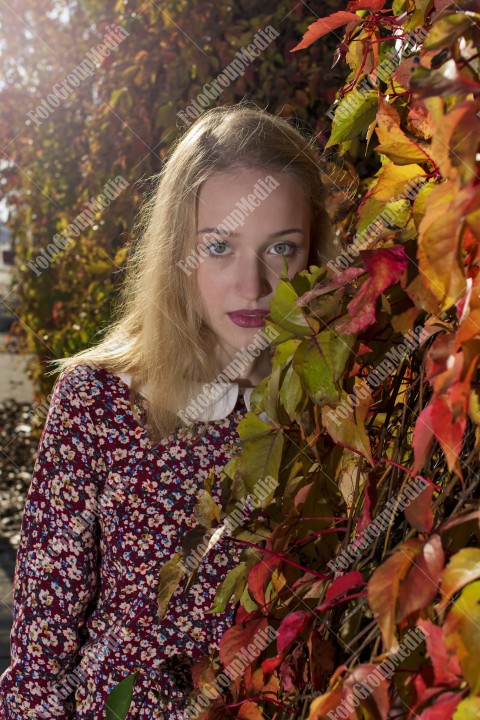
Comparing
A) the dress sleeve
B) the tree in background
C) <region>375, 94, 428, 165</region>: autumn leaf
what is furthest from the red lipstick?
<region>375, 94, 428, 165</region>: autumn leaf

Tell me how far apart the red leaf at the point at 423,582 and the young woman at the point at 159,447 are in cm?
105

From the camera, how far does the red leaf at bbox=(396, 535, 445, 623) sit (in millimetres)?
629

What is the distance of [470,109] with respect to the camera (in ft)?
1.85

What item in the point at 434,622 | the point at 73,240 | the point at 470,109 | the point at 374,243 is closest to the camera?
the point at 470,109

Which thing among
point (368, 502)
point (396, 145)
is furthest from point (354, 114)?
point (368, 502)

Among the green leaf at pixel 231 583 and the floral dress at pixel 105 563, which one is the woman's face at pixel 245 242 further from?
the green leaf at pixel 231 583

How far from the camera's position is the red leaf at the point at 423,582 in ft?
2.06

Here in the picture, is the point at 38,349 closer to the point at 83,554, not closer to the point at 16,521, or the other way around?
the point at 16,521

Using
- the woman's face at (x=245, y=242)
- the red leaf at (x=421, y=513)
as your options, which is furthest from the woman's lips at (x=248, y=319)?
the red leaf at (x=421, y=513)

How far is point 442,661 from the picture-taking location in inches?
25.0

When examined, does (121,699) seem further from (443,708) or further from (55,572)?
(443,708)

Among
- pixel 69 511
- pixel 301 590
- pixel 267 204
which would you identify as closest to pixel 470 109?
pixel 301 590

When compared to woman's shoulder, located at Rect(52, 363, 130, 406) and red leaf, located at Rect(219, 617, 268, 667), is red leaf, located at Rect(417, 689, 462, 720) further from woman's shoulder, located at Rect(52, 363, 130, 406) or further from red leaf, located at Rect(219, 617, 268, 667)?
woman's shoulder, located at Rect(52, 363, 130, 406)

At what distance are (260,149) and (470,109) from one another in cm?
136
